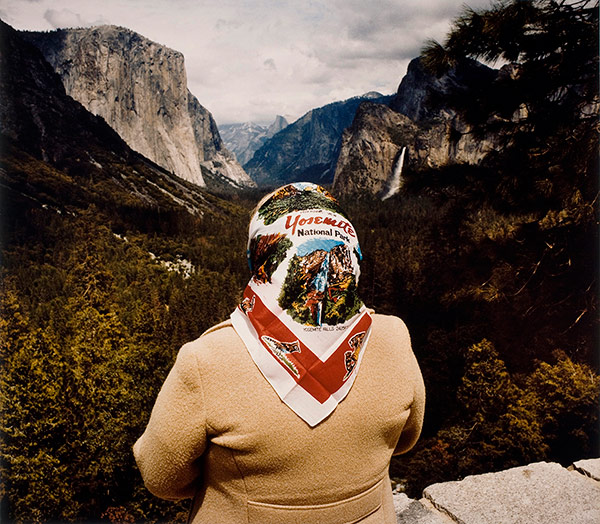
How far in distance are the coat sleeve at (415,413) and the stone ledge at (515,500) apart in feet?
3.61

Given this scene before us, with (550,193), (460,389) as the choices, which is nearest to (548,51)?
(550,193)

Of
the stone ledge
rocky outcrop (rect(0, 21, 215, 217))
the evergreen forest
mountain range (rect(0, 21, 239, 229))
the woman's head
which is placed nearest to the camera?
the woman's head

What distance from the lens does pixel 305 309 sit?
118 cm

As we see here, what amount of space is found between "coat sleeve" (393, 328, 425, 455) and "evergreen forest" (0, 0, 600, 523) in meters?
5.34

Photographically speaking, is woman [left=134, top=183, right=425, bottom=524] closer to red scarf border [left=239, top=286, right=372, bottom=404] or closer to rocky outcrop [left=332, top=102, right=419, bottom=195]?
red scarf border [left=239, top=286, right=372, bottom=404]

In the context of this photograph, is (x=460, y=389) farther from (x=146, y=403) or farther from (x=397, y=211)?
(x=397, y=211)

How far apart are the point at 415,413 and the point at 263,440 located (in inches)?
24.1

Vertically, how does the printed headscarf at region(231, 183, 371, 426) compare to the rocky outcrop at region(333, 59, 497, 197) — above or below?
below

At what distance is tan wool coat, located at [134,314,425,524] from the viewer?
106 centimetres

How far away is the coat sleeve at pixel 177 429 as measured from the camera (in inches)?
41.7

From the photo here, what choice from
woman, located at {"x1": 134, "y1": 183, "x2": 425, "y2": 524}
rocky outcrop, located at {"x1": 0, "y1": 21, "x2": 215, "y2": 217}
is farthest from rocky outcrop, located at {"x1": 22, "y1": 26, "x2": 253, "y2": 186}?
woman, located at {"x1": 134, "y1": 183, "x2": 425, "y2": 524}

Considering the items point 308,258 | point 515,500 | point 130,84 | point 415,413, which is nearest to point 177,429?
point 308,258

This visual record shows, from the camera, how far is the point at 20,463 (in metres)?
12.6

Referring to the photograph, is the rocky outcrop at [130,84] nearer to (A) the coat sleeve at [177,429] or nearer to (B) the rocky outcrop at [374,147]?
(B) the rocky outcrop at [374,147]
